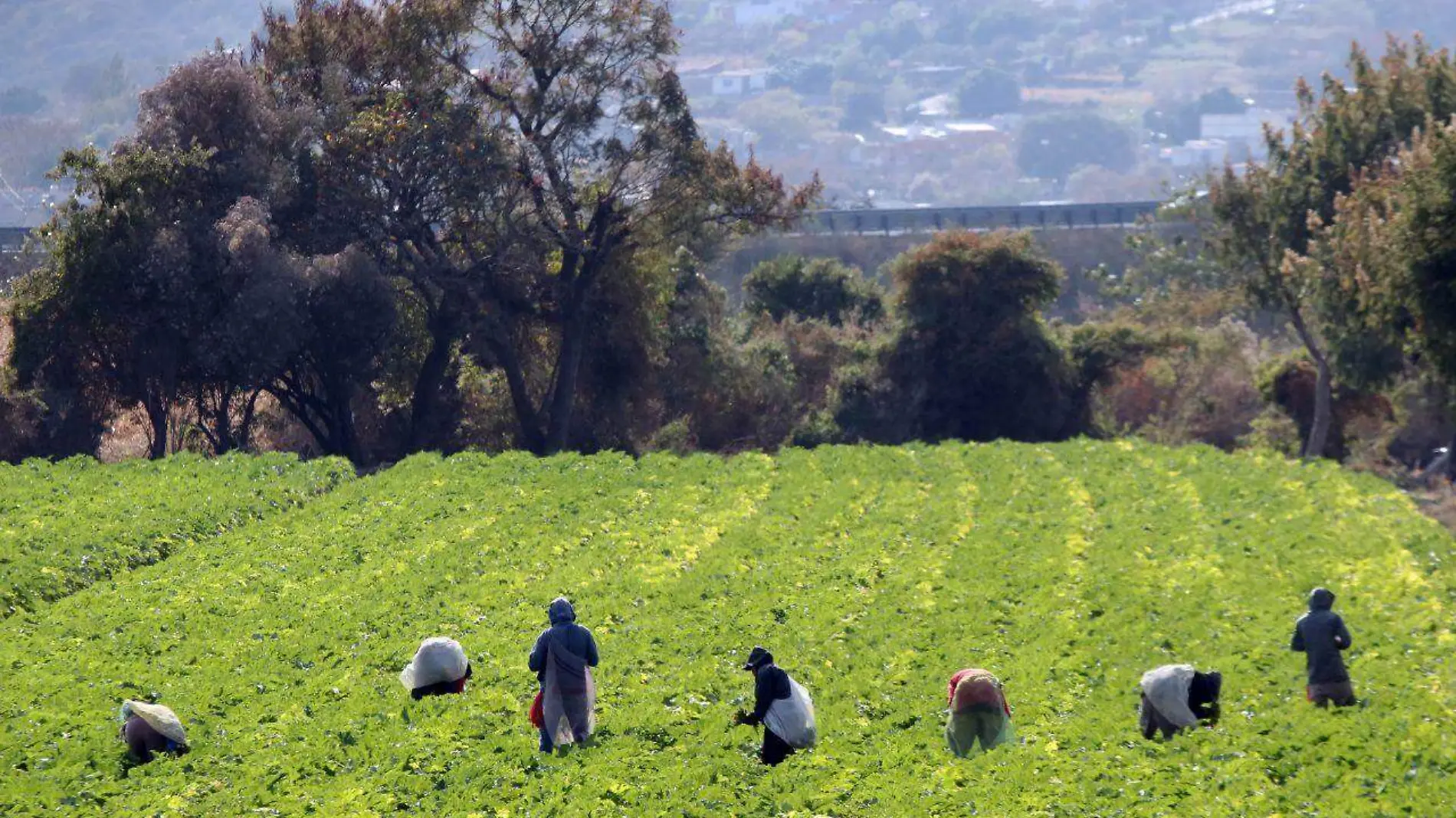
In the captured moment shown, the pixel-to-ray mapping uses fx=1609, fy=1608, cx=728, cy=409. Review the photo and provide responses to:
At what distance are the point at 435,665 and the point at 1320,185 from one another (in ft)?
101

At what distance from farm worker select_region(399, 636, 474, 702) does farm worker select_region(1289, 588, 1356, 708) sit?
27.4 feet

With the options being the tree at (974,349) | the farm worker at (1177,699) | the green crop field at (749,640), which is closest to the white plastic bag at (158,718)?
the green crop field at (749,640)

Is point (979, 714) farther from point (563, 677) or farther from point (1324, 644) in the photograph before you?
point (563, 677)

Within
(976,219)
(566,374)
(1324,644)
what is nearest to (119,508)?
(566,374)

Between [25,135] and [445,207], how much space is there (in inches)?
6188

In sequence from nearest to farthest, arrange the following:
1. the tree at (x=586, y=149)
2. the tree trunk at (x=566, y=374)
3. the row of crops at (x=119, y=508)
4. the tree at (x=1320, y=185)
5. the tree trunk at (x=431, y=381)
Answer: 1. the row of crops at (x=119, y=508)
2. the tree at (x=1320, y=185)
3. the tree trunk at (x=431, y=381)
4. the tree at (x=586, y=149)
5. the tree trunk at (x=566, y=374)

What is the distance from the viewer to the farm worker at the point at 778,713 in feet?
47.6

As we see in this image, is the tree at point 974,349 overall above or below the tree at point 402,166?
below

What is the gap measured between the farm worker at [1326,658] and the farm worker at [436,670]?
8.35 metres

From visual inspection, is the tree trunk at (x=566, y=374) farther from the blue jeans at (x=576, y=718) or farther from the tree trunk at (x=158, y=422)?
the blue jeans at (x=576, y=718)

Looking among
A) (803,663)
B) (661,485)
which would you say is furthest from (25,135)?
(803,663)

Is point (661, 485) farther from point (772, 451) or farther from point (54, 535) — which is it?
point (772, 451)

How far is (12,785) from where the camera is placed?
44.2 ft

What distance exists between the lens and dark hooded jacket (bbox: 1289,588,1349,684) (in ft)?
50.6
